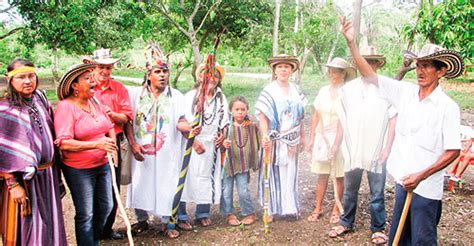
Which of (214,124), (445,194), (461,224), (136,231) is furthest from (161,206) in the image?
(445,194)

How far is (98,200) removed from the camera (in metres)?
3.40

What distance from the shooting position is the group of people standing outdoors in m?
2.74

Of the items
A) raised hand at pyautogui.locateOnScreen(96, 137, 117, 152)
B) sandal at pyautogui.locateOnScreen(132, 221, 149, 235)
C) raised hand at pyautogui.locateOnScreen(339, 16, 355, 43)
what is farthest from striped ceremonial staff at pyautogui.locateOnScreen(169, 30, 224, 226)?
raised hand at pyautogui.locateOnScreen(339, 16, 355, 43)

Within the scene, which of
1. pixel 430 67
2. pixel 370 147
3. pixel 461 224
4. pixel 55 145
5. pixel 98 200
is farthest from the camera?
pixel 461 224

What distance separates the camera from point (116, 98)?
370cm

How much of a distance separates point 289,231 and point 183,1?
11642 mm

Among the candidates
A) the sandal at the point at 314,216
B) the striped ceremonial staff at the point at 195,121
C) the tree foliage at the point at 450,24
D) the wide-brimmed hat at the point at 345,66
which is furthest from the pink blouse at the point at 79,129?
the tree foliage at the point at 450,24

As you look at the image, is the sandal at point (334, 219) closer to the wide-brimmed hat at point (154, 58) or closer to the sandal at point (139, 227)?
the sandal at point (139, 227)

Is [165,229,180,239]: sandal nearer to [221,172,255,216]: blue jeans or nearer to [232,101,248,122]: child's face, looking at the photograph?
[221,172,255,216]: blue jeans

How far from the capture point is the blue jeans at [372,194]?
385 cm

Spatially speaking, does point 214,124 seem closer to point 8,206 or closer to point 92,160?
A: point 92,160

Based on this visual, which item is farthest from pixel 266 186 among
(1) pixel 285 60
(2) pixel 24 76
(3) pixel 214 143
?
(2) pixel 24 76

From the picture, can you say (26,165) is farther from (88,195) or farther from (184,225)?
(184,225)

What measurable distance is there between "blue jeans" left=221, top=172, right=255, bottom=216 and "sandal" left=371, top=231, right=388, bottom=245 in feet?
4.37
